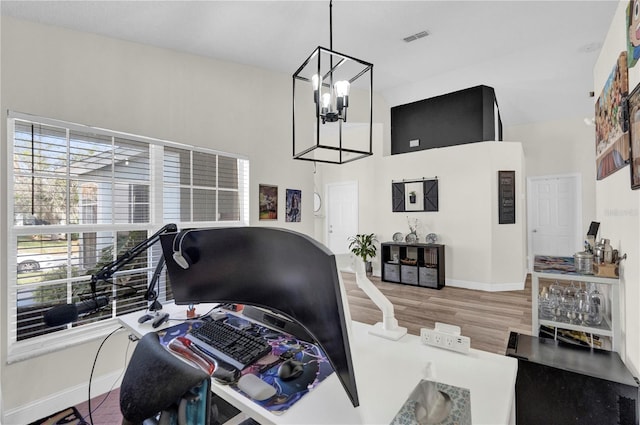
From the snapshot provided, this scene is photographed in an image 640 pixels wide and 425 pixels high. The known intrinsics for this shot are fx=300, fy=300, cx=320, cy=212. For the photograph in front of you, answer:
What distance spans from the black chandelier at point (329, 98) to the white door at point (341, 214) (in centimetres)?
102

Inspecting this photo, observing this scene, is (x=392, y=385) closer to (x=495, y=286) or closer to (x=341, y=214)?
(x=495, y=286)

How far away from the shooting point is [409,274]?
523cm

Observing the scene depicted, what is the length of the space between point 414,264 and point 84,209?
15.1 ft

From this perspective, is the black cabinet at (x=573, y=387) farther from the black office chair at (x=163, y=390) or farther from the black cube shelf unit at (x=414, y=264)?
the black cube shelf unit at (x=414, y=264)

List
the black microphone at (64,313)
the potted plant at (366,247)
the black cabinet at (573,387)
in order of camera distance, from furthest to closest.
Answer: the potted plant at (366,247) → the black microphone at (64,313) → the black cabinet at (573,387)

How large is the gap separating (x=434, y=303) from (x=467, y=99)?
3245mm

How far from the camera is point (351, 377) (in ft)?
2.48

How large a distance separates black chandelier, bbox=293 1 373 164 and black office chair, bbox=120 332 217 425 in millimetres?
1301

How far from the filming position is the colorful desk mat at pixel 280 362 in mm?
920

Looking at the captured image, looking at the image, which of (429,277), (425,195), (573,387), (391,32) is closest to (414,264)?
(429,277)

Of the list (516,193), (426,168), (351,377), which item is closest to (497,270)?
(516,193)

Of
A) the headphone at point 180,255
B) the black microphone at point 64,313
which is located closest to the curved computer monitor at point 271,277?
the headphone at point 180,255

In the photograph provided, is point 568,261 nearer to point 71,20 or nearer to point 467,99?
point 467,99

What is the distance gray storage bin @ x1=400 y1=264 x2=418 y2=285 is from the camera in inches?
203
